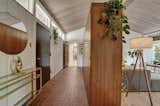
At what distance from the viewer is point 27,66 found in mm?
3564

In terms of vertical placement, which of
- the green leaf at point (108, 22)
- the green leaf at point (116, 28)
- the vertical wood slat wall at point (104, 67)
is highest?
the green leaf at point (108, 22)

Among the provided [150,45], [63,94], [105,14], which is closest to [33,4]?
[105,14]

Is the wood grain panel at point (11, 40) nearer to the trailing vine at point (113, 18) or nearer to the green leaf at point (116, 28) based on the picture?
the trailing vine at point (113, 18)

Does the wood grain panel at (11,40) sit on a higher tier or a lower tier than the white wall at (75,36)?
lower

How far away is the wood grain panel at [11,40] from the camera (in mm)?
2393

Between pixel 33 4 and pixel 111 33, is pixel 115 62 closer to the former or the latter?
pixel 111 33

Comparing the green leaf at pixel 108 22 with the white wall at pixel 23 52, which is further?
the green leaf at pixel 108 22

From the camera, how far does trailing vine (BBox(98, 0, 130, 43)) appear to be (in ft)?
8.76

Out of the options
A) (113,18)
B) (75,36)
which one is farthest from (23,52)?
(75,36)

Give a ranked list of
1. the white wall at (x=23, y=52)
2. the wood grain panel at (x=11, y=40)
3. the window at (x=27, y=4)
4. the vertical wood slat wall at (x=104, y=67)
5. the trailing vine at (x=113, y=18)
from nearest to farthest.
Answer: the wood grain panel at (x=11, y=40) < the white wall at (x=23, y=52) < the trailing vine at (x=113, y=18) < the vertical wood slat wall at (x=104, y=67) < the window at (x=27, y=4)

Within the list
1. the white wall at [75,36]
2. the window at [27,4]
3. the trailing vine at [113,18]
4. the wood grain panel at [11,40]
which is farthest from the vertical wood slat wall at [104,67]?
the white wall at [75,36]

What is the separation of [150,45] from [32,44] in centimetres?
295

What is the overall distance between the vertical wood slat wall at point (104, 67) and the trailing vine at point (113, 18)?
0.09 meters

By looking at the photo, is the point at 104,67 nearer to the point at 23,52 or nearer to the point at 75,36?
the point at 23,52
